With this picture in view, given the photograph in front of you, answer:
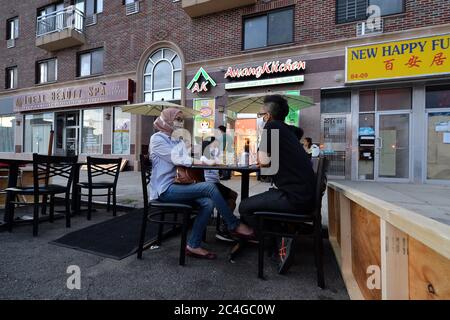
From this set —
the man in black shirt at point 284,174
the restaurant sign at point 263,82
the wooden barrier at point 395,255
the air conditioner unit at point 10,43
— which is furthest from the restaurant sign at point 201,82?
the air conditioner unit at point 10,43

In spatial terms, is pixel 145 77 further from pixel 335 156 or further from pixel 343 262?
pixel 343 262

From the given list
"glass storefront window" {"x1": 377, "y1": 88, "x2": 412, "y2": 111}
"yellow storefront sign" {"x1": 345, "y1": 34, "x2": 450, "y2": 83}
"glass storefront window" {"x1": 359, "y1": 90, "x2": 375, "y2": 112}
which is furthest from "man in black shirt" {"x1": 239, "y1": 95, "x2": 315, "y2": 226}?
"glass storefront window" {"x1": 377, "y1": 88, "x2": 412, "y2": 111}

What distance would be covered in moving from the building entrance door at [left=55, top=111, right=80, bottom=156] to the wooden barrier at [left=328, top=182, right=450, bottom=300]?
15803 millimetres

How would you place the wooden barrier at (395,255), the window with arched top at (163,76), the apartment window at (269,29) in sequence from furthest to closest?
the window with arched top at (163,76)
the apartment window at (269,29)
the wooden barrier at (395,255)

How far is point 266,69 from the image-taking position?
982 cm

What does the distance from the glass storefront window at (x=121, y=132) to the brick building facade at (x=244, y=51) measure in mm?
265

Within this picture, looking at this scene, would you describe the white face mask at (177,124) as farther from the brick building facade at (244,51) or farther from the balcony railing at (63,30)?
the balcony railing at (63,30)

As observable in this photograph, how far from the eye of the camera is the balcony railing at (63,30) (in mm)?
13812

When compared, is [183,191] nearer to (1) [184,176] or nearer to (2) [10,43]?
(1) [184,176]

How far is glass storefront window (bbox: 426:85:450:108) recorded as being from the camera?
27.0 feet

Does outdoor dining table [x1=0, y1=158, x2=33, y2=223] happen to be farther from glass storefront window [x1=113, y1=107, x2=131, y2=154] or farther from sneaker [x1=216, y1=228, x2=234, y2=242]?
glass storefront window [x1=113, y1=107, x2=131, y2=154]

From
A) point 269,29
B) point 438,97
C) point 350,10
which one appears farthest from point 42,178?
point 438,97
